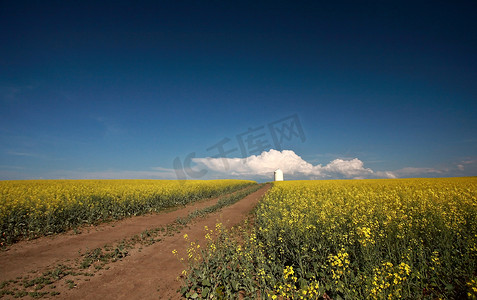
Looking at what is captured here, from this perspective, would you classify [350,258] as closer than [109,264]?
Yes

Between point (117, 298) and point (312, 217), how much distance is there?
6.18 metres

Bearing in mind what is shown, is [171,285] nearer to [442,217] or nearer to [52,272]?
[52,272]

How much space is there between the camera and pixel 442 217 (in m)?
6.27

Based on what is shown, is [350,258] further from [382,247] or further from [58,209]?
[58,209]

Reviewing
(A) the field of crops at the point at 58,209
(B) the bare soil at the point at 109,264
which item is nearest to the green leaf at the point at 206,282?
(B) the bare soil at the point at 109,264

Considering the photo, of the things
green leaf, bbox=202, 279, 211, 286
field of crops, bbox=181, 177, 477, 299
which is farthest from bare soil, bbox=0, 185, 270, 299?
field of crops, bbox=181, 177, 477, 299

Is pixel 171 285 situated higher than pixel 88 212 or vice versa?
pixel 88 212

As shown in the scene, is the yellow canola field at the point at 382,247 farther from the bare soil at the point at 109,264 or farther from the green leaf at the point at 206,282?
the bare soil at the point at 109,264

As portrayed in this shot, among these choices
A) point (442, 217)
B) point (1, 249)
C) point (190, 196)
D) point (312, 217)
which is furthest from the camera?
point (190, 196)

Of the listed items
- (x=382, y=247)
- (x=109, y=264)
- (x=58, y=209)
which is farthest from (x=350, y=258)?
(x=58, y=209)

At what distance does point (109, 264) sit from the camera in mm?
7293

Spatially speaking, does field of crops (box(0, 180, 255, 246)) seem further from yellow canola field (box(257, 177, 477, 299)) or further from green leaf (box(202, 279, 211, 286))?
yellow canola field (box(257, 177, 477, 299))

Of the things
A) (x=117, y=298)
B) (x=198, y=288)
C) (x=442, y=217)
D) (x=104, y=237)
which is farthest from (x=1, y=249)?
(x=442, y=217)

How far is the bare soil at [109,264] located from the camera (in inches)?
217
